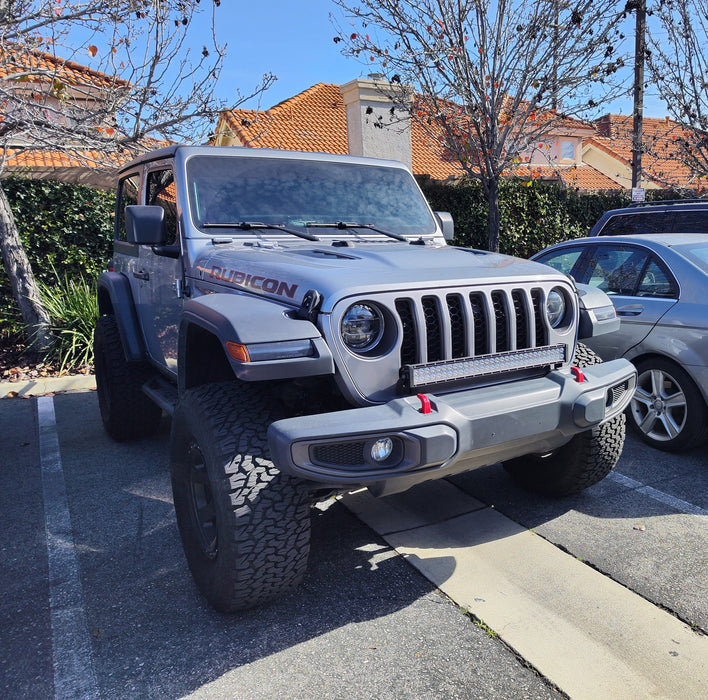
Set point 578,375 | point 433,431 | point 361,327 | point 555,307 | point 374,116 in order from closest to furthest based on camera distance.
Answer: point 433,431, point 361,327, point 578,375, point 555,307, point 374,116

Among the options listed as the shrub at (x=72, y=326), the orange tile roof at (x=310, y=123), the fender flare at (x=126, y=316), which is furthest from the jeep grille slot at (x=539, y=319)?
the orange tile roof at (x=310, y=123)

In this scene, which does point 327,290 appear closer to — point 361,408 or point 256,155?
point 361,408

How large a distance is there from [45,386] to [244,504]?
5324 millimetres

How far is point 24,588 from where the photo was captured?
2914 millimetres

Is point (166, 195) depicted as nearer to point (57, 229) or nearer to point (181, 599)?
point (181, 599)

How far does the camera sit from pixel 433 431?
87.3 inches

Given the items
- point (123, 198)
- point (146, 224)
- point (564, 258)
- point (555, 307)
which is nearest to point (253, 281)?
point (146, 224)

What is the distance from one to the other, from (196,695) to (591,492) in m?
2.56

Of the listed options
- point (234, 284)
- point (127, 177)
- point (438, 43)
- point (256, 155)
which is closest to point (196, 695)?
point (234, 284)

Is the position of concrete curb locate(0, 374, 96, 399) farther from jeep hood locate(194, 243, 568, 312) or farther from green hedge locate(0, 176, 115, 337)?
jeep hood locate(194, 243, 568, 312)

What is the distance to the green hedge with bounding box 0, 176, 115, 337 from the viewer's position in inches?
309

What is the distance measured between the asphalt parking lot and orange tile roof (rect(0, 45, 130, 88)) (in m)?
5.33

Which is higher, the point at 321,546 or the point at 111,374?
the point at 111,374

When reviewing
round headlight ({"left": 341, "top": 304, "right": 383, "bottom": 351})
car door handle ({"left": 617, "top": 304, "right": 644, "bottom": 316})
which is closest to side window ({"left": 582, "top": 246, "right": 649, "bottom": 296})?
car door handle ({"left": 617, "top": 304, "right": 644, "bottom": 316})
